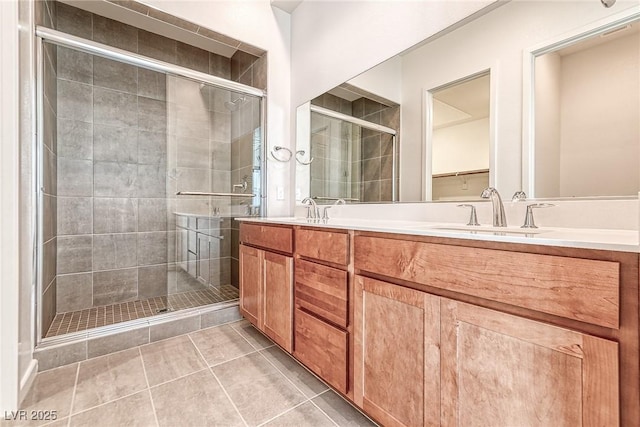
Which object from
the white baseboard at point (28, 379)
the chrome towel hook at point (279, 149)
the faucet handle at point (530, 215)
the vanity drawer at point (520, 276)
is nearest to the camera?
the vanity drawer at point (520, 276)

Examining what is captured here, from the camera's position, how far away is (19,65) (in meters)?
1.33

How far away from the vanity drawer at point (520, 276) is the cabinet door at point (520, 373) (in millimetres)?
53

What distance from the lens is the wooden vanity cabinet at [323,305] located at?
4.00 ft

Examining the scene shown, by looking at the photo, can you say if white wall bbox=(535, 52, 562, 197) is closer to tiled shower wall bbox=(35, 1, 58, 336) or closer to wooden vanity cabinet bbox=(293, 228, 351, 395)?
wooden vanity cabinet bbox=(293, 228, 351, 395)

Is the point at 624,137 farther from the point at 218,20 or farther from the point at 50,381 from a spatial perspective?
the point at 50,381

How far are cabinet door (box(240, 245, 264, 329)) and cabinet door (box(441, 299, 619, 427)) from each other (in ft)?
4.18

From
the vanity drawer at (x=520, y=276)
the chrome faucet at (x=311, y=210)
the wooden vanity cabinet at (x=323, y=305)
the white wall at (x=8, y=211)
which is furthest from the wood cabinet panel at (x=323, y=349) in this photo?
the white wall at (x=8, y=211)

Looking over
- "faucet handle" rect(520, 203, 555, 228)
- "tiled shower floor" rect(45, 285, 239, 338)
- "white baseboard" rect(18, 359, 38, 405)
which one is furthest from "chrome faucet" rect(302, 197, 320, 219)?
"white baseboard" rect(18, 359, 38, 405)

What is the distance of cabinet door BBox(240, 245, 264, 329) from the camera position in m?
1.87

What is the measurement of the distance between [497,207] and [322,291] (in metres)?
0.84

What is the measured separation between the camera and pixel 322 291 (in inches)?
52.7

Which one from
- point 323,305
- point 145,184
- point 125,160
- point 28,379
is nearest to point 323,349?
point 323,305

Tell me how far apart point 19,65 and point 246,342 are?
76.1 inches

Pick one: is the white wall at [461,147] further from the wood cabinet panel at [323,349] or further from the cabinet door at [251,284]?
the cabinet door at [251,284]
